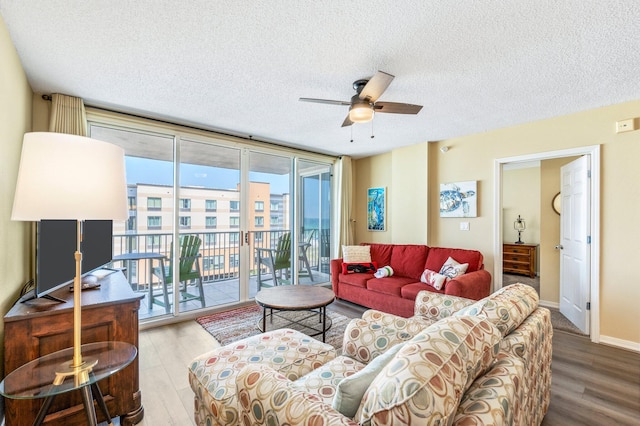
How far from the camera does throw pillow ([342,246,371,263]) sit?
A: 4280 millimetres

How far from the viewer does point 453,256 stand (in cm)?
364

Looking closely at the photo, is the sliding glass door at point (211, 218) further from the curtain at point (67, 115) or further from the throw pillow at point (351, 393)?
the throw pillow at point (351, 393)

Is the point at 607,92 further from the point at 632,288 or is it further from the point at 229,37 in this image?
the point at 229,37

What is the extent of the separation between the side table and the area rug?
1.42 metres

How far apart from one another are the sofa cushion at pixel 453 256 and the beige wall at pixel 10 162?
3.99 meters

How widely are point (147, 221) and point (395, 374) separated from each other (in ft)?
11.8

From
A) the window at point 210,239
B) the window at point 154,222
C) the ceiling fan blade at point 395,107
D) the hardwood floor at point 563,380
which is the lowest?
the hardwood floor at point 563,380

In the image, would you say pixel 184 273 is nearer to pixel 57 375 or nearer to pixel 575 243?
pixel 57 375

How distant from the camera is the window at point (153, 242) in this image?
3960mm

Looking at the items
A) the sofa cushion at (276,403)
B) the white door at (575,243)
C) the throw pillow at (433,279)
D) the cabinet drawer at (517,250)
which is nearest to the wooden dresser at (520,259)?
the cabinet drawer at (517,250)

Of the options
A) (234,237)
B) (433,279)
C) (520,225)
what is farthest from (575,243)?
(234,237)

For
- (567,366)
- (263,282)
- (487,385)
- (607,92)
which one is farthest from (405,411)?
(263,282)

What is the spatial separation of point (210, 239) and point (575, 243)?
499 cm

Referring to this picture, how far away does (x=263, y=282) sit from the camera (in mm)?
4520
